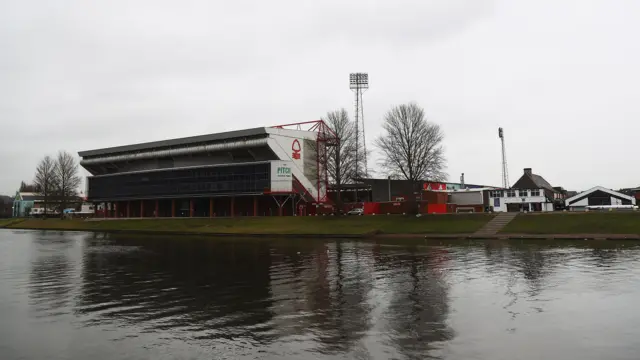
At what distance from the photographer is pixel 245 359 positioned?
9.22 metres

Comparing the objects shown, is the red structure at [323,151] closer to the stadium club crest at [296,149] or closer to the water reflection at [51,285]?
the stadium club crest at [296,149]

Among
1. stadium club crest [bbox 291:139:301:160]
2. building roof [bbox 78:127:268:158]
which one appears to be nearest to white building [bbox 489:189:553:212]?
stadium club crest [bbox 291:139:301:160]

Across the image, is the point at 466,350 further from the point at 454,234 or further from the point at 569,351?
the point at 454,234

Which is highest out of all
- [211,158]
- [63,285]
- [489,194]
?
[211,158]

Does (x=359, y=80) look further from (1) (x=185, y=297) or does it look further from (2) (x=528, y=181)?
(1) (x=185, y=297)

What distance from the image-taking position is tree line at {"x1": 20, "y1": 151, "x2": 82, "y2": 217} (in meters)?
115

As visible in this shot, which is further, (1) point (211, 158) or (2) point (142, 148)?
(2) point (142, 148)

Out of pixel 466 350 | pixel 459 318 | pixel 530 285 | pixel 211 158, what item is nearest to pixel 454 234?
pixel 530 285

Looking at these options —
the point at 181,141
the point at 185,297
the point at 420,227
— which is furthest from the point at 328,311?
the point at 181,141

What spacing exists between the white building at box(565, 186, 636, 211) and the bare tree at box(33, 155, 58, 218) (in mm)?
118187

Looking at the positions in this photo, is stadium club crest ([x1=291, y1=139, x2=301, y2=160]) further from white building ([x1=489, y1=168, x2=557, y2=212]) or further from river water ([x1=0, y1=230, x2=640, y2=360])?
river water ([x1=0, y1=230, x2=640, y2=360])

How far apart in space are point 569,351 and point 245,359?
662 cm

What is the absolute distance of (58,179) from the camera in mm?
117125

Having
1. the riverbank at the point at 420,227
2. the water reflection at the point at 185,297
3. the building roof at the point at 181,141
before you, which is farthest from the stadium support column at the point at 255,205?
the water reflection at the point at 185,297
